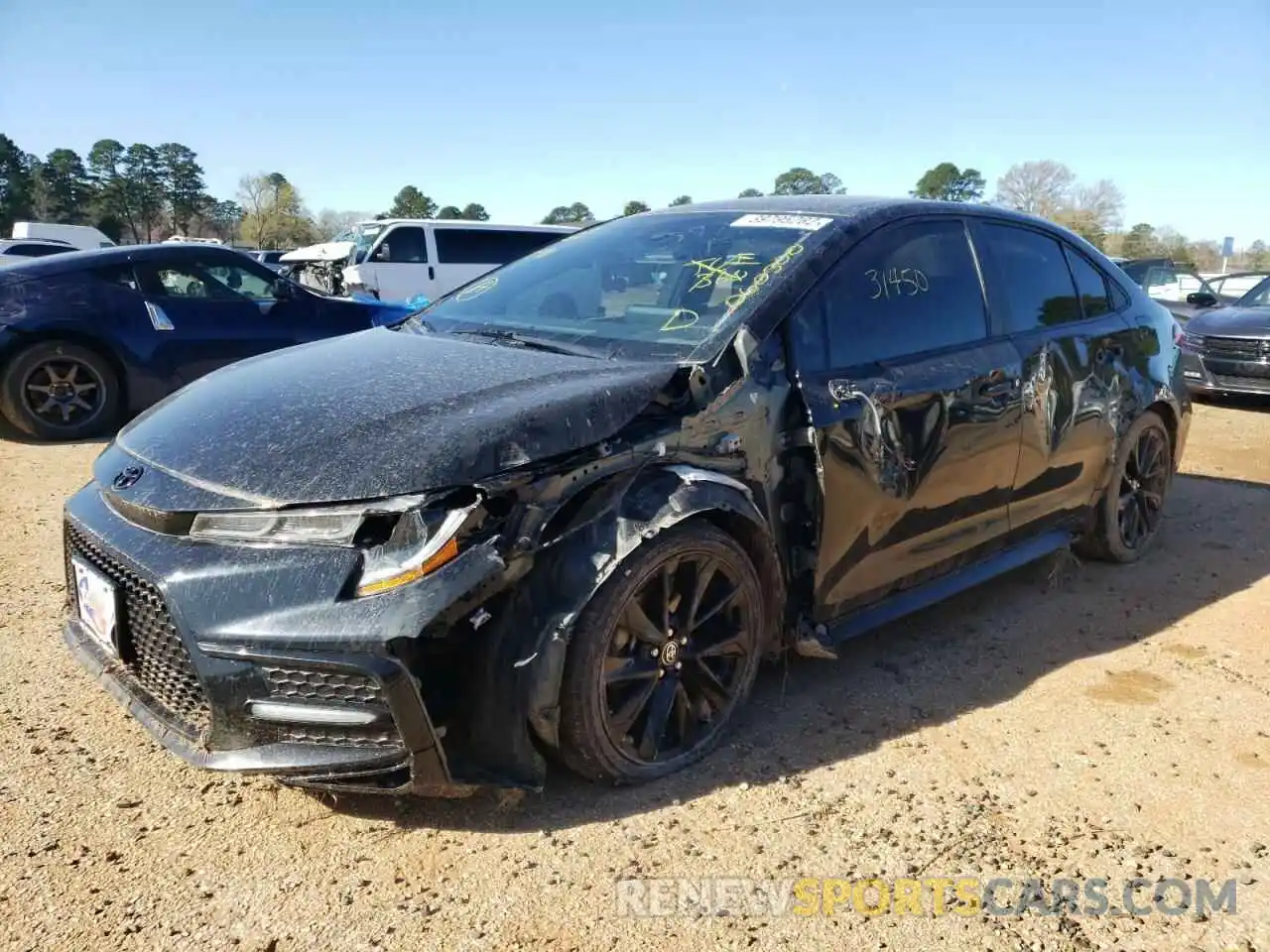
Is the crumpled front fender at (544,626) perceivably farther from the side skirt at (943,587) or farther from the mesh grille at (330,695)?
the side skirt at (943,587)

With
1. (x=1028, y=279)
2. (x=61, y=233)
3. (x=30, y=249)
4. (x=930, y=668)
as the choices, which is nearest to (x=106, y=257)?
(x=1028, y=279)

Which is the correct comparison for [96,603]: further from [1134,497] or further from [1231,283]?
[1231,283]

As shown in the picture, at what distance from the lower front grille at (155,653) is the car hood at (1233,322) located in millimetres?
10713

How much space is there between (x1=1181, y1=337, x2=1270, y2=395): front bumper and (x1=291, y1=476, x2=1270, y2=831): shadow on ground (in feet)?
16.6

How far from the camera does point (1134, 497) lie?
4.84 metres

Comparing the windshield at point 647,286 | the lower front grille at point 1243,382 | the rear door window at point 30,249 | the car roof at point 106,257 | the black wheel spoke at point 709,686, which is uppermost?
the rear door window at point 30,249

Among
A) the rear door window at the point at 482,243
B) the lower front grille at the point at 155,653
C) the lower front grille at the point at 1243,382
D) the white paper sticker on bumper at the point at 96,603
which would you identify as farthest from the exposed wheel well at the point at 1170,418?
the rear door window at the point at 482,243

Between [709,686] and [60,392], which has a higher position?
[60,392]

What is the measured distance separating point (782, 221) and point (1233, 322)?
8963mm

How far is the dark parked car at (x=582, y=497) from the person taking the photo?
2.32 m

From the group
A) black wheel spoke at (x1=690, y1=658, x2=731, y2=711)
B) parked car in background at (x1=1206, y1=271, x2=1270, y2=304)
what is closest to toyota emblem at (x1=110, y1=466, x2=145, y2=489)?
black wheel spoke at (x1=690, y1=658, x2=731, y2=711)

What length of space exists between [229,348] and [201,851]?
19.4 feet

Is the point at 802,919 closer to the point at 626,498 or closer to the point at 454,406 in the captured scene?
the point at 626,498

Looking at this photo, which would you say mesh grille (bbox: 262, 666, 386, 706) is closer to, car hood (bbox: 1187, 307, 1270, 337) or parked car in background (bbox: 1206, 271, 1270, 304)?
car hood (bbox: 1187, 307, 1270, 337)
